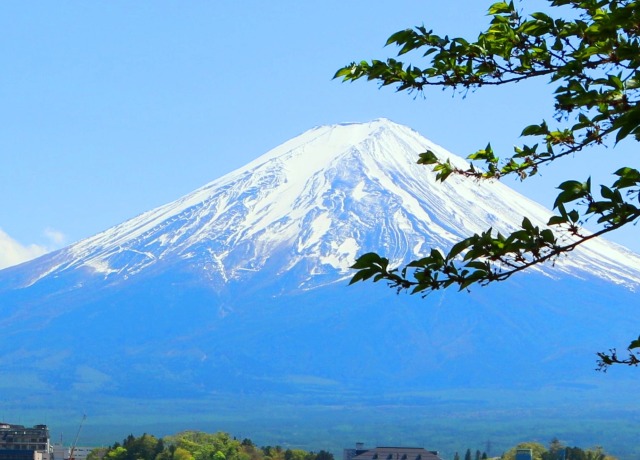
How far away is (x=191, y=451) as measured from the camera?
126188 millimetres

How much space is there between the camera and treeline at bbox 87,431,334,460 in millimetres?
122688

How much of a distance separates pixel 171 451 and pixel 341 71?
4570 inches

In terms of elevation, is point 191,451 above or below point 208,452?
above

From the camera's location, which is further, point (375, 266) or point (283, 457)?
point (283, 457)

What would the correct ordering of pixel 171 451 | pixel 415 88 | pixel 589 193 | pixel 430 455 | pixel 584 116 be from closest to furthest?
1. pixel 589 193
2. pixel 584 116
3. pixel 415 88
4. pixel 171 451
5. pixel 430 455

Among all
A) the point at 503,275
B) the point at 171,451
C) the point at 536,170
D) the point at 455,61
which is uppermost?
the point at 171,451

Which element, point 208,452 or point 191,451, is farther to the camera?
point 191,451

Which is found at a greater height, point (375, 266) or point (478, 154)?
point (478, 154)

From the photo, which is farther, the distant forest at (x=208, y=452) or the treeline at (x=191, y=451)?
the distant forest at (x=208, y=452)

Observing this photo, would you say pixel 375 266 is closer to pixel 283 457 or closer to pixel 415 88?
pixel 415 88

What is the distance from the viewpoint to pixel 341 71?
8039 millimetres

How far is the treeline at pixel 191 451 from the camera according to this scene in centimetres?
12269

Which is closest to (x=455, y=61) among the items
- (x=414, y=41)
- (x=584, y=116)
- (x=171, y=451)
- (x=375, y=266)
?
(x=414, y=41)

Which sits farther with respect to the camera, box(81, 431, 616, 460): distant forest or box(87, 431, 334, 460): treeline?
box(81, 431, 616, 460): distant forest
